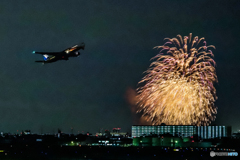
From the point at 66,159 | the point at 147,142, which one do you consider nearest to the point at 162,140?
the point at 147,142

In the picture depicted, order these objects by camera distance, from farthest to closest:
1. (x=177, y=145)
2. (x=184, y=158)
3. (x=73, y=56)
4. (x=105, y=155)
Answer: (x=177, y=145)
(x=105, y=155)
(x=184, y=158)
(x=73, y=56)

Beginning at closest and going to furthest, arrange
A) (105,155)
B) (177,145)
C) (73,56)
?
(73,56), (105,155), (177,145)

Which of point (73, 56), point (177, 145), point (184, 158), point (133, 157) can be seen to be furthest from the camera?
point (177, 145)

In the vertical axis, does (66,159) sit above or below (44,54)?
below

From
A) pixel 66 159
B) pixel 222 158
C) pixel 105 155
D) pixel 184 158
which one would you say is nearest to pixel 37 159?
pixel 66 159

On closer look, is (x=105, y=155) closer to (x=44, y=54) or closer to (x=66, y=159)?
(x=66, y=159)

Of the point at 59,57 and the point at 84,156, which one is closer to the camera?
the point at 59,57

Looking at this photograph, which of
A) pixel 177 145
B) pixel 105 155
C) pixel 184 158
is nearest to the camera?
pixel 184 158

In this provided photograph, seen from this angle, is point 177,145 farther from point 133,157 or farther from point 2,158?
point 2,158

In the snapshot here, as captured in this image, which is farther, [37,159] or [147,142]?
[147,142]
